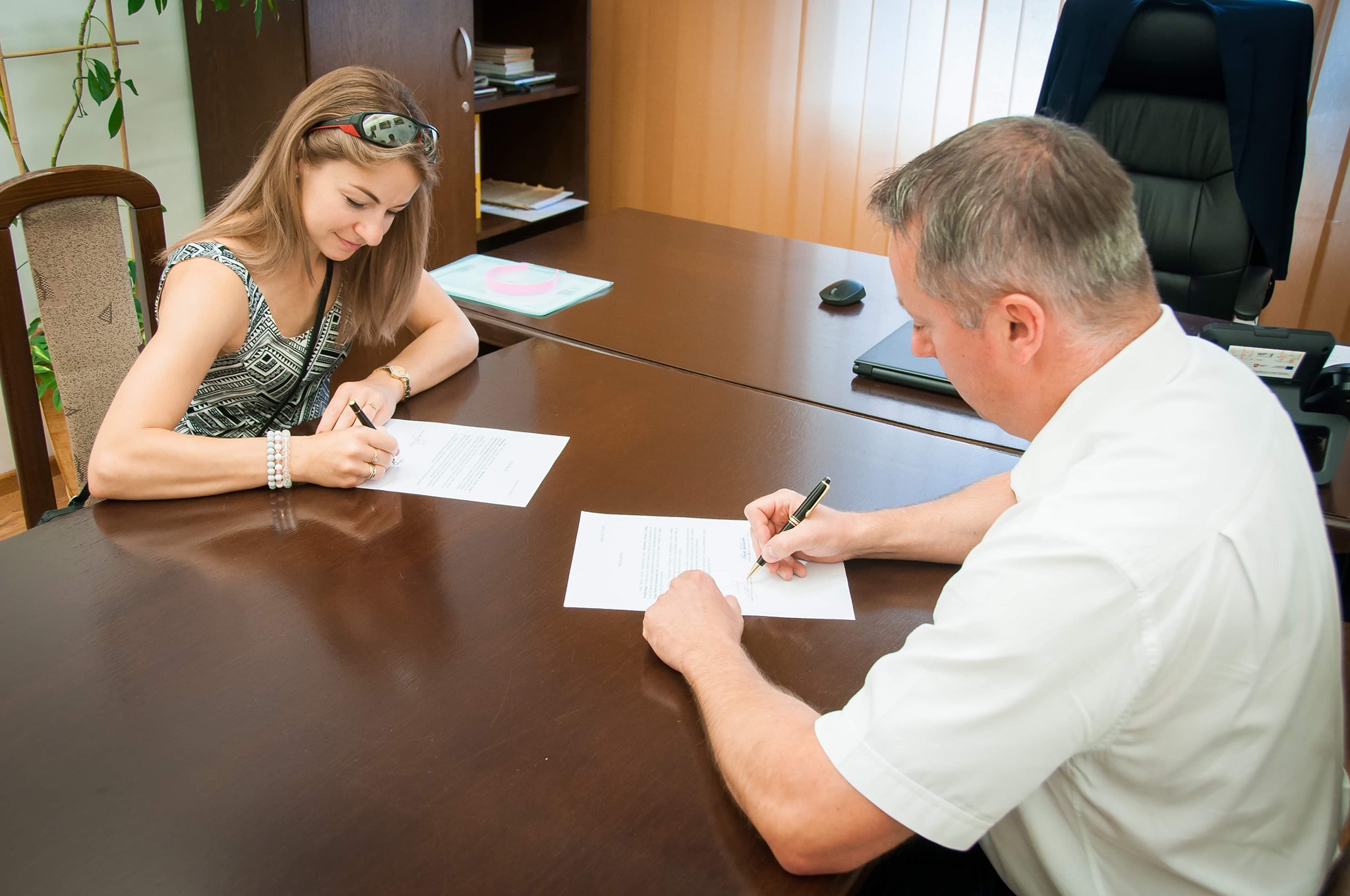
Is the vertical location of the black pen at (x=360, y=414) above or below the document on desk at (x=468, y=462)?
above

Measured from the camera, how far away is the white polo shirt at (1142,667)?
29.5 inches

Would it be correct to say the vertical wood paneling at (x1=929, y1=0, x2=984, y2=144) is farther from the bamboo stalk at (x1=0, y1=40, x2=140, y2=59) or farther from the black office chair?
the bamboo stalk at (x1=0, y1=40, x2=140, y2=59)

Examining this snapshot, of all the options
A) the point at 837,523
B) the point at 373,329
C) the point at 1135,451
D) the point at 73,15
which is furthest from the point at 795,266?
the point at 73,15

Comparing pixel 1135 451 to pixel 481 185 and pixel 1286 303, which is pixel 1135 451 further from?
pixel 481 185

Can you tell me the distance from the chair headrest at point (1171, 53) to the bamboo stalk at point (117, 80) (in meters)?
2.35

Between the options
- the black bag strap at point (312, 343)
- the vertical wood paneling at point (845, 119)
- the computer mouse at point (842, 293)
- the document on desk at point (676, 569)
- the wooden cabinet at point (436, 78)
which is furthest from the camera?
the vertical wood paneling at point (845, 119)

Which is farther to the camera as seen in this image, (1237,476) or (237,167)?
(237,167)

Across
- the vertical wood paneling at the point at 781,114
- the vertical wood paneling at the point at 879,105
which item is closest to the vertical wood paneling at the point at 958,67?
the vertical wood paneling at the point at 879,105

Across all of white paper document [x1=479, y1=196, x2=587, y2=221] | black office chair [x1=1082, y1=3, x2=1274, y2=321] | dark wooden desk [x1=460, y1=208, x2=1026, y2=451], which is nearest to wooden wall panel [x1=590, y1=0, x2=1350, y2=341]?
white paper document [x1=479, y1=196, x2=587, y2=221]

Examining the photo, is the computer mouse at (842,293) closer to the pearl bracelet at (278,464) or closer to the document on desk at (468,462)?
the document on desk at (468,462)

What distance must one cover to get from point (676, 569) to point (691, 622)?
15 centimetres

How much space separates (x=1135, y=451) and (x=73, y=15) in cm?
280

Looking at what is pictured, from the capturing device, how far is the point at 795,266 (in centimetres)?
230

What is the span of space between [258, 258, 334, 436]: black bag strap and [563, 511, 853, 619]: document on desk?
66 centimetres
